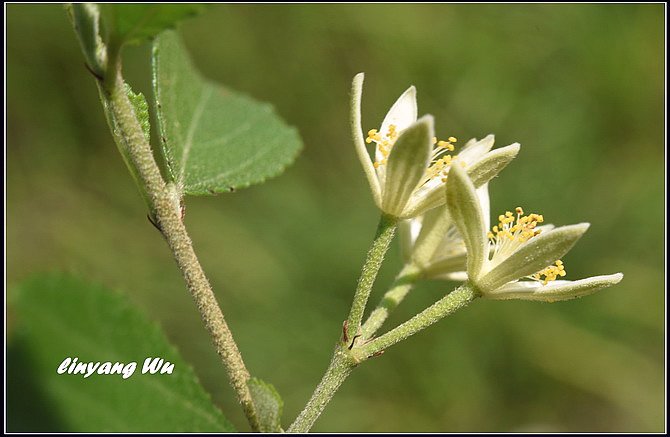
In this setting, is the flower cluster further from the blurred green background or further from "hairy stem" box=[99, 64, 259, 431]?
the blurred green background

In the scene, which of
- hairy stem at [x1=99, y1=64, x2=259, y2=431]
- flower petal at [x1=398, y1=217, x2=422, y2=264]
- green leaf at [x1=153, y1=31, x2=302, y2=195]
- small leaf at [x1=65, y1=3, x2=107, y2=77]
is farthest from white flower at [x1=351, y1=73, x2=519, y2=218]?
small leaf at [x1=65, y1=3, x2=107, y2=77]

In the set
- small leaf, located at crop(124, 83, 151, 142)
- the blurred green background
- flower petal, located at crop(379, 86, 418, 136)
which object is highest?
small leaf, located at crop(124, 83, 151, 142)

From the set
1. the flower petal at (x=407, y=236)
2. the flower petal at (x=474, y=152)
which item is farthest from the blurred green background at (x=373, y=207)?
the flower petal at (x=474, y=152)

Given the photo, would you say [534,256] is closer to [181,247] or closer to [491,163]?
[491,163]

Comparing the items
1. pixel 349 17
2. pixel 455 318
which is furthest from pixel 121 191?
pixel 455 318

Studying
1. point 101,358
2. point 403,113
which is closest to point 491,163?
point 403,113

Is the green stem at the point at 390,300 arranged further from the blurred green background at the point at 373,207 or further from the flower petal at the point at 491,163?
the blurred green background at the point at 373,207
